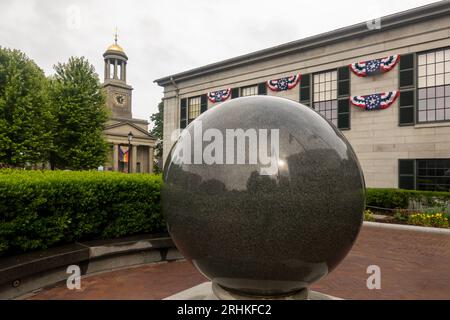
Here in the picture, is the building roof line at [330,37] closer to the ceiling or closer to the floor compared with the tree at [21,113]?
closer to the ceiling

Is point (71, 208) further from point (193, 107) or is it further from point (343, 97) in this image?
point (193, 107)

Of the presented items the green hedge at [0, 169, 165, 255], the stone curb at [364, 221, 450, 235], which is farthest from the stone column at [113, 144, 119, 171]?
the green hedge at [0, 169, 165, 255]

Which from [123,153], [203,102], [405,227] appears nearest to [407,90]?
[405,227]

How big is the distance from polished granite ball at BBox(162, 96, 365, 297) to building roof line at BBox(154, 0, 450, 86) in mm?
18685

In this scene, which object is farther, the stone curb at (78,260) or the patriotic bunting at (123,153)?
the patriotic bunting at (123,153)

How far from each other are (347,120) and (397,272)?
15400mm

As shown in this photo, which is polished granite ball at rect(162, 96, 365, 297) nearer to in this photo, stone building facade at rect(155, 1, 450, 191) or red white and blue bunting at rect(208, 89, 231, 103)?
stone building facade at rect(155, 1, 450, 191)

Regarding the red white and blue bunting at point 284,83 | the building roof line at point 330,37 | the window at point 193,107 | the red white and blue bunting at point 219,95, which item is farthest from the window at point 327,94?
the window at point 193,107

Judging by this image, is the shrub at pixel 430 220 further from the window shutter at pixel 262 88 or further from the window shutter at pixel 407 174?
the window shutter at pixel 262 88

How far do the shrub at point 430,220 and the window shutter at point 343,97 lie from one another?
885 cm

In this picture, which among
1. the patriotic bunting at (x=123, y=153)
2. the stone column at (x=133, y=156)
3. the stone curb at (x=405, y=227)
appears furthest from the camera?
the stone column at (x=133, y=156)

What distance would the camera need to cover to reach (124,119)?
63562 millimetres

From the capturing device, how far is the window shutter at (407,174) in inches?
709

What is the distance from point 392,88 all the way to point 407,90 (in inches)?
32.7
